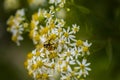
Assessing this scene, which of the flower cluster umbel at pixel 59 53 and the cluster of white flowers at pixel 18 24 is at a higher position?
the cluster of white flowers at pixel 18 24

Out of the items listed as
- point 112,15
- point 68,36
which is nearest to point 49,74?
point 68,36

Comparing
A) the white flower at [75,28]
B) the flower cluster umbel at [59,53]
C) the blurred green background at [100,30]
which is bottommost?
the flower cluster umbel at [59,53]

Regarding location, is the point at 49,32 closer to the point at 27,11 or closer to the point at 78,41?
the point at 78,41

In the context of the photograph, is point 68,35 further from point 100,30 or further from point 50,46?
point 100,30

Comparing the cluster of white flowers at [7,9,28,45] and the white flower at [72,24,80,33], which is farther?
the cluster of white flowers at [7,9,28,45]

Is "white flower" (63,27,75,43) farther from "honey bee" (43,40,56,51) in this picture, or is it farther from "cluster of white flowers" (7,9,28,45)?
"cluster of white flowers" (7,9,28,45)

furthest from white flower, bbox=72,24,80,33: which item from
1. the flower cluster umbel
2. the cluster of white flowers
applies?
the cluster of white flowers

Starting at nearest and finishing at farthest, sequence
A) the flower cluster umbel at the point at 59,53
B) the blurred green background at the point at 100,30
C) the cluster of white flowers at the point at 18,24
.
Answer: the flower cluster umbel at the point at 59,53 < the blurred green background at the point at 100,30 < the cluster of white flowers at the point at 18,24

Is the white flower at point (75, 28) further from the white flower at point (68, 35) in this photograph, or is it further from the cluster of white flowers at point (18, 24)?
the cluster of white flowers at point (18, 24)

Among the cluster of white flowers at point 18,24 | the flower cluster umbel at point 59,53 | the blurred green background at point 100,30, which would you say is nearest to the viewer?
the flower cluster umbel at point 59,53

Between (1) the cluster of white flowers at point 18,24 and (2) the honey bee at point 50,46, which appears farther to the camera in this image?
(1) the cluster of white flowers at point 18,24

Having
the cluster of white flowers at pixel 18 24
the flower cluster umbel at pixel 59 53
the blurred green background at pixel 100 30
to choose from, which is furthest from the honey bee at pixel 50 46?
the cluster of white flowers at pixel 18 24
